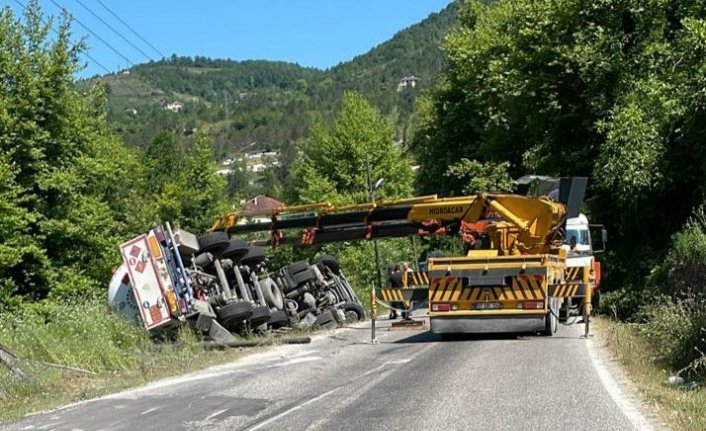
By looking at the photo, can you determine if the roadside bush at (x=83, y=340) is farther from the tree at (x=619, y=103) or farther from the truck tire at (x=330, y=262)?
the tree at (x=619, y=103)

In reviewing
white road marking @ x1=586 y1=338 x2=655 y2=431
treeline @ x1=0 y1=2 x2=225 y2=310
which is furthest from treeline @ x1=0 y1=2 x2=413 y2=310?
white road marking @ x1=586 y1=338 x2=655 y2=431

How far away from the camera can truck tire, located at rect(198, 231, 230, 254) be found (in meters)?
20.9

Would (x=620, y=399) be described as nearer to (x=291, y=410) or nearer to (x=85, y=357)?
(x=291, y=410)

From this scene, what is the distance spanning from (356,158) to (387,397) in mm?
49866

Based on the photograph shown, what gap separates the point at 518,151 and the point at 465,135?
5.14 m

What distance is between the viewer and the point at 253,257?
2256 centimetres

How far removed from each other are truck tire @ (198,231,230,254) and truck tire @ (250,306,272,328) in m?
1.86

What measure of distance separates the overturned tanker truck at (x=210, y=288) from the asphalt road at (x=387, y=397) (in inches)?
137

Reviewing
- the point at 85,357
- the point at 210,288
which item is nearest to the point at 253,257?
the point at 210,288

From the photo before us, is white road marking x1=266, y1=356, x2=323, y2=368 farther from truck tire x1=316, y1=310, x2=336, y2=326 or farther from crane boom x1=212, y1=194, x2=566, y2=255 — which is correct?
truck tire x1=316, y1=310, x2=336, y2=326

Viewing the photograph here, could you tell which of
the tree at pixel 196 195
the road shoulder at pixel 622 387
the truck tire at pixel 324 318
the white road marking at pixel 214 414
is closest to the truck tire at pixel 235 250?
the truck tire at pixel 324 318

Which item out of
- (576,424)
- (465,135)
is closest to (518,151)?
(465,135)

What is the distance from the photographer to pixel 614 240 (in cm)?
2962

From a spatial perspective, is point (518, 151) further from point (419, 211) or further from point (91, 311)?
point (91, 311)
